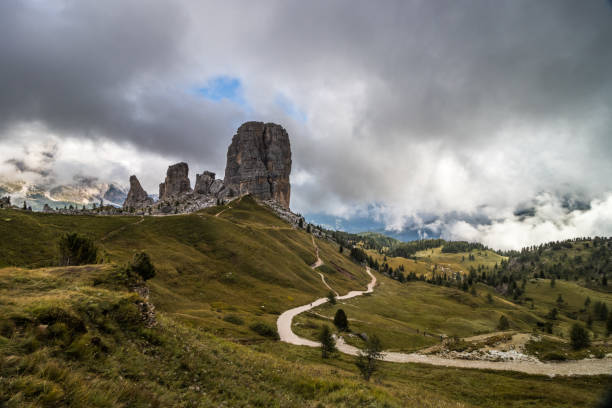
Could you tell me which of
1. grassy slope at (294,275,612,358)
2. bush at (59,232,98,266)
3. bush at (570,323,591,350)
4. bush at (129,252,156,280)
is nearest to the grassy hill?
grassy slope at (294,275,612,358)

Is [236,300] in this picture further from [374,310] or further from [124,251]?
[374,310]

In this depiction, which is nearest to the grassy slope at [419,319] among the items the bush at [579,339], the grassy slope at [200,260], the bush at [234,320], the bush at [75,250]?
the bush at [579,339]

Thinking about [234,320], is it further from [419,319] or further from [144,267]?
[419,319]

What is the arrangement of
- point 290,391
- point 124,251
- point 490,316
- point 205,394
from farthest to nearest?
point 490,316
point 124,251
point 290,391
point 205,394

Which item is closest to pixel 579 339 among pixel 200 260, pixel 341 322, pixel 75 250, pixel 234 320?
pixel 341 322

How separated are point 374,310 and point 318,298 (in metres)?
20.9

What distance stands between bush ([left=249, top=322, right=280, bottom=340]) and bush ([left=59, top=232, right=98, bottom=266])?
27.7m

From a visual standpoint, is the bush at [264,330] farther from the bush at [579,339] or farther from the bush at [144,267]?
the bush at [579,339]

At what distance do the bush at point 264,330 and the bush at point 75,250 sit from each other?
27651mm

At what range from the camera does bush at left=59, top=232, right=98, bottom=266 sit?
109 ft

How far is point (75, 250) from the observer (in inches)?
1341

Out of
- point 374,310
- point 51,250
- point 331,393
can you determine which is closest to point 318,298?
point 374,310

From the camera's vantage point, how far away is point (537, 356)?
4609 cm

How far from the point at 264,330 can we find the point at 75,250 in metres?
31.3
